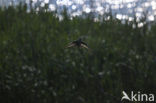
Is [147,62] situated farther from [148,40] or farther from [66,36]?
[66,36]

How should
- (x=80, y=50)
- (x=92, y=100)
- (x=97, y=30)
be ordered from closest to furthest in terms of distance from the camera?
(x=92, y=100) → (x=80, y=50) → (x=97, y=30)

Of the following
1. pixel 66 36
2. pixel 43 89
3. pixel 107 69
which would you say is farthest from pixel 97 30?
pixel 43 89

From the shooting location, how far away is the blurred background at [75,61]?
6312 millimetres

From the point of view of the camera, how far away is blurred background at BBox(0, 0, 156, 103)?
20.7 feet

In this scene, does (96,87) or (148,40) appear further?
(148,40)

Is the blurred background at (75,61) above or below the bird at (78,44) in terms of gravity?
below

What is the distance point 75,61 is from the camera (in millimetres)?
6598

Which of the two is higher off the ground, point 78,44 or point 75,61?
point 78,44

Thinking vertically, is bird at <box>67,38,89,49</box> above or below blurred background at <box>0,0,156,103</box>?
above

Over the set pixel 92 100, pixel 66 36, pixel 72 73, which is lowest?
pixel 92 100

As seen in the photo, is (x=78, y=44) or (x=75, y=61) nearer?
(x=78, y=44)

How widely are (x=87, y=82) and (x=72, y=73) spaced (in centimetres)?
30

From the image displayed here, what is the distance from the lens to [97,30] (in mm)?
7598

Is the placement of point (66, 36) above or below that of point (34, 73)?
above
